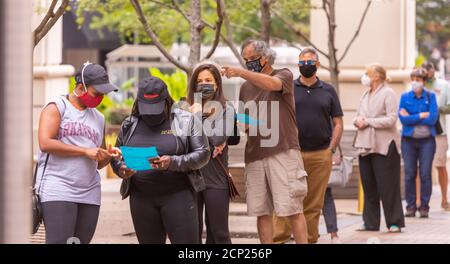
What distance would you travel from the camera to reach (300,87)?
9.95m

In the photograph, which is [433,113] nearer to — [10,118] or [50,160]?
[50,160]

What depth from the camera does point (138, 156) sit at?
6.55 metres

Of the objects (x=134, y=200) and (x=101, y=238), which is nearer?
(x=134, y=200)

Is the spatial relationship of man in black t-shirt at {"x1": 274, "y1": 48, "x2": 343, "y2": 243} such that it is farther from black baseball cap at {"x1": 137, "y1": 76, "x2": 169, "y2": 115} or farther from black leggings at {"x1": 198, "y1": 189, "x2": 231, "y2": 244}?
black baseball cap at {"x1": 137, "y1": 76, "x2": 169, "y2": 115}

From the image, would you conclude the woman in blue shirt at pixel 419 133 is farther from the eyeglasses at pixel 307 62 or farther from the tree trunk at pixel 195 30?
the eyeglasses at pixel 307 62

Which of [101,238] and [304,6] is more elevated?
[304,6]

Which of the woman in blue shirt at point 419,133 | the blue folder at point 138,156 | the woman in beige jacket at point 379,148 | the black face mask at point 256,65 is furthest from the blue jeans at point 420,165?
the blue folder at point 138,156

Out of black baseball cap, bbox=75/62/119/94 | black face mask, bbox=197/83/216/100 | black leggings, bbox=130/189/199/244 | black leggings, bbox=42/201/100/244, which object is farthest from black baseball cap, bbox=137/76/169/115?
black face mask, bbox=197/83/216/100

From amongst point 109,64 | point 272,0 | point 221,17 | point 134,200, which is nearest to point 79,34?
point 109,64

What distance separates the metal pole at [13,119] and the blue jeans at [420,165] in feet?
37.7

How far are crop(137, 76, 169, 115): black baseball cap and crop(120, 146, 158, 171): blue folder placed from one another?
0.32 m

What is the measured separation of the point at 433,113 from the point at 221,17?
386 cm

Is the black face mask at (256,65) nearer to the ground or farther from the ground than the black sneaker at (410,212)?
farther from the ground

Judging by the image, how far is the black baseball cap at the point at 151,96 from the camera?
267 inches
